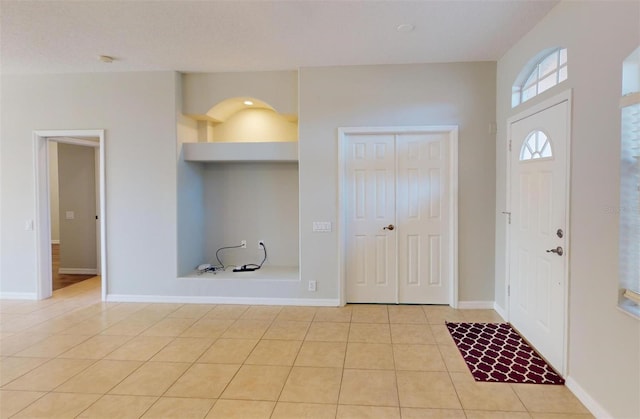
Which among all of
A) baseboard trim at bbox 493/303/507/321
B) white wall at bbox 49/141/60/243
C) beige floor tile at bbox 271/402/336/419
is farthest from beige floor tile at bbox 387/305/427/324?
white wall at bbox 49/141/60/243

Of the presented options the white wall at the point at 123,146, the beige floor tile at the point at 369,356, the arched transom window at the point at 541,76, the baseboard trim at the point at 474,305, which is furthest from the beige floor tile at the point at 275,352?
the arched transom window at the point at 541,76

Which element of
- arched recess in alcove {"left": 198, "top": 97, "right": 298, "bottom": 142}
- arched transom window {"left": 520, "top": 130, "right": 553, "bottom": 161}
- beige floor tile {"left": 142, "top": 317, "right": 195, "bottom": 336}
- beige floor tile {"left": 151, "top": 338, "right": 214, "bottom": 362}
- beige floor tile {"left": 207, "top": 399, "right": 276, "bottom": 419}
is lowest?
beige floor tile {"left": 207, "top": 399, "right": 276, "bottom": 419}

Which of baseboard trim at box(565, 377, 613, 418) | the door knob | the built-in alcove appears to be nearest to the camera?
baseboard trim at box(565, 377, 613, 418)

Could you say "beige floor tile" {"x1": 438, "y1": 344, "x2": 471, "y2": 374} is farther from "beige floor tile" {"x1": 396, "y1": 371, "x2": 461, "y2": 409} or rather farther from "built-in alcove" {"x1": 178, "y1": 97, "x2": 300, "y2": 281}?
"built-in alcove" {"x1": 178, "y1": 97, "x2": 300, "y2": 281}

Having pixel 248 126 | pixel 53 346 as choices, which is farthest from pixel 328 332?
pixel 248 126

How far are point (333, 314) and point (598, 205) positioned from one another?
8.95 feet

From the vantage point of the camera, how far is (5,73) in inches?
177

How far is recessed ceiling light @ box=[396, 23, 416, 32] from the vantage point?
3146 millimetres

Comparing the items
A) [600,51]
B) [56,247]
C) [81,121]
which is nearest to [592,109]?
[600,51]

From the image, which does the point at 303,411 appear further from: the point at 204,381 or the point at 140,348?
the point at 140,348

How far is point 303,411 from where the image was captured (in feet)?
7.52

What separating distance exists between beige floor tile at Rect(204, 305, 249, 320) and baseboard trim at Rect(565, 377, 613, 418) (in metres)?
3.09

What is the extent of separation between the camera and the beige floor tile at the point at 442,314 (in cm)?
384

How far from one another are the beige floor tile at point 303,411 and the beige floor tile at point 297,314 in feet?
5.03
